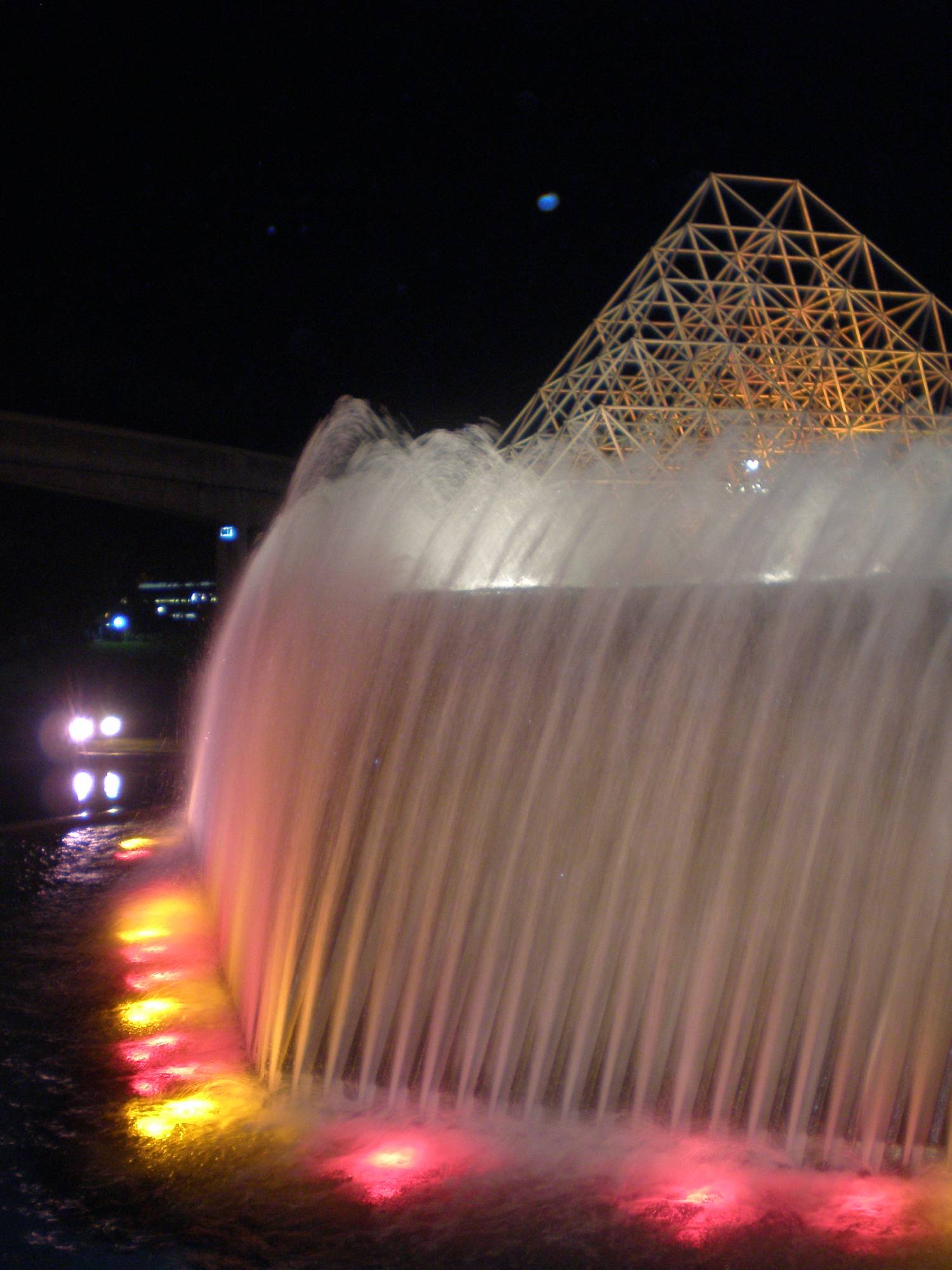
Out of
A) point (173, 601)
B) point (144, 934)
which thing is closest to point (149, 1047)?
point (144, 934)

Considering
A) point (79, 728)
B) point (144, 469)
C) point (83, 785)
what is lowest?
point (83, 785)

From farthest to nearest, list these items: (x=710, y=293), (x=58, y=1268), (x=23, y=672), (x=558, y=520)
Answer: (x=23, y=672) → (x=710, y=293) → (x=558, y=520) → (x=58, y=1268)

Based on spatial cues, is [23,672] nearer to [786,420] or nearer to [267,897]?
[786,420]

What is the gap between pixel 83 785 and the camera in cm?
1608

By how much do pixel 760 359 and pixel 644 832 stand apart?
19302 millimetres

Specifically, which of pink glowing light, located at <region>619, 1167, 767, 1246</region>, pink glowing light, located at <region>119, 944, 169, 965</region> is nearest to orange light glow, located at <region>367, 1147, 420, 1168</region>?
pink glowing light, located at <region>619, 1167, 767, 1246</region>

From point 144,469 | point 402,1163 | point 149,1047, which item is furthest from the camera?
point 144,469

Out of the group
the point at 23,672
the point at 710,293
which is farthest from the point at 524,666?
the point at 23,672

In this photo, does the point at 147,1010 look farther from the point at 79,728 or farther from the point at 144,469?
the point at 144,469

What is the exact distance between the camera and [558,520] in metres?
8.02

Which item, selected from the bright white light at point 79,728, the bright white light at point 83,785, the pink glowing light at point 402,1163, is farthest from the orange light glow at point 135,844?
the bright white light at point 79,728

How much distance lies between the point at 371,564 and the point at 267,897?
2247 mm

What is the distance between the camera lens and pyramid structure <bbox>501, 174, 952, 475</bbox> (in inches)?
797

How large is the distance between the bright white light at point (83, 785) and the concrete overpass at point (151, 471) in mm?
16268
